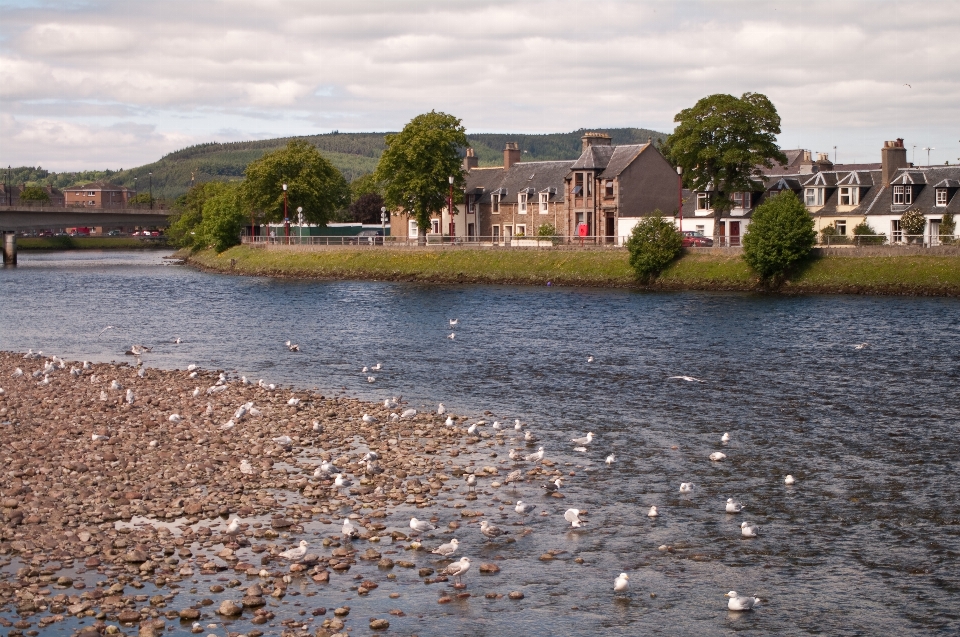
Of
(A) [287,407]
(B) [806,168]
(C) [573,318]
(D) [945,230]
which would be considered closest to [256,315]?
(C) [573,318]

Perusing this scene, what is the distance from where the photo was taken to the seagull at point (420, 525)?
2116 centimetres

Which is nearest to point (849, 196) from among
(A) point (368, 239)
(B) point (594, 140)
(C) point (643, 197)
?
(C) point (643, 197)

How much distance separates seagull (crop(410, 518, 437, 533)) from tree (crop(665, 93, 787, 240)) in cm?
7413

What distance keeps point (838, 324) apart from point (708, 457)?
31747 millimetres

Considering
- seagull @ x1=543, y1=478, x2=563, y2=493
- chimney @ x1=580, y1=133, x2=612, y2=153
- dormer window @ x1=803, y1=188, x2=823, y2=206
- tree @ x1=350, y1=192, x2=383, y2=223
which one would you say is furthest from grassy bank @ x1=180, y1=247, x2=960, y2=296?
tree @ x1=350, y1=192, x2=383, y2=223

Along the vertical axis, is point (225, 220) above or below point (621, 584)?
above

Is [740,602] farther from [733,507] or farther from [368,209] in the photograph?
[368,209]

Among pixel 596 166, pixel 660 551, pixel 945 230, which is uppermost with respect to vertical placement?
pixel 596 166

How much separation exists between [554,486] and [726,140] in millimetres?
74231

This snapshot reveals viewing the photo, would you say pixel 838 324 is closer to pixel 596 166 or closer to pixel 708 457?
pixel 708 457

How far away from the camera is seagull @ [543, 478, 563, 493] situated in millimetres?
24984

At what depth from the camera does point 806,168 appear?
11575 centimetres

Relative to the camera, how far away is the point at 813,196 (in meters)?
101

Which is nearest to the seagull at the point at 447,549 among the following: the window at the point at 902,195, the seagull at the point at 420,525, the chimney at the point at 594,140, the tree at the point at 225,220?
the seagull at the point at 420,525
